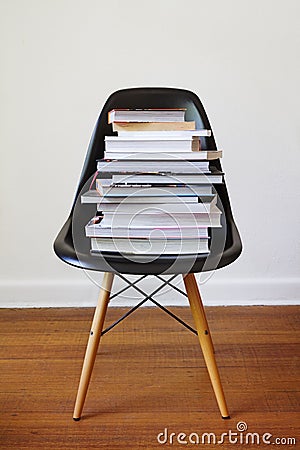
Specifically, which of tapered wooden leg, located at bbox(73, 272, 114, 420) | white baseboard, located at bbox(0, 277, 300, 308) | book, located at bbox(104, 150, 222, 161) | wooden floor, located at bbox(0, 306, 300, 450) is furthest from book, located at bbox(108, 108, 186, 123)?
white baseboard, located at bbox(0, 277, 300, 308)

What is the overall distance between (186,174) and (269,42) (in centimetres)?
105

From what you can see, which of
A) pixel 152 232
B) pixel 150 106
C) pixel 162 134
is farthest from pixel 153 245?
pixel 150 106

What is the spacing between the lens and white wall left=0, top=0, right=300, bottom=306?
240 centimetres

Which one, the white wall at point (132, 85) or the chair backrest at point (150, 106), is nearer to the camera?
the chair backrest at point (150, 106)

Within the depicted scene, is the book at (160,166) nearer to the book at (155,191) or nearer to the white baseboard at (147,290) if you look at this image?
the book at (155,191)

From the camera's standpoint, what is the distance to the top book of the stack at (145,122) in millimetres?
1658

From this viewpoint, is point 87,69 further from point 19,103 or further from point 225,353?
point 225,353

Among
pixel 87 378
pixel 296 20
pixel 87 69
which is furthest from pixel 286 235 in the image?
pixel 87 378

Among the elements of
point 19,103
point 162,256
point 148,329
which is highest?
point 19,103

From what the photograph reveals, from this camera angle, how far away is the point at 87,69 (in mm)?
2434

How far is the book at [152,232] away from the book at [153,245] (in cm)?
1

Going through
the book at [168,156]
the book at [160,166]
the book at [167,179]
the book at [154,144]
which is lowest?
the book at [167,179]

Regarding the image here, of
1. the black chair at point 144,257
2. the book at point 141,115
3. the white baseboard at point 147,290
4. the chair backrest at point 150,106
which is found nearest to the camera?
the black chair at point 144,257

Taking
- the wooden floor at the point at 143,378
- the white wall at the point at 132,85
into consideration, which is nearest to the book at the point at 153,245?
the wooden floor at the point at 143,378
